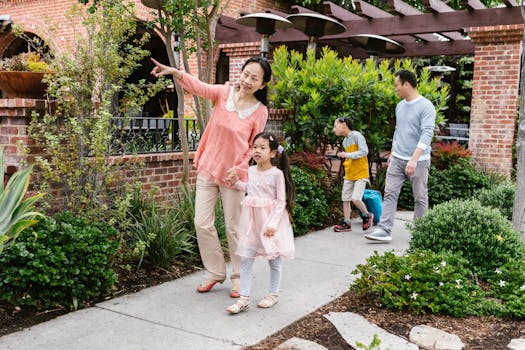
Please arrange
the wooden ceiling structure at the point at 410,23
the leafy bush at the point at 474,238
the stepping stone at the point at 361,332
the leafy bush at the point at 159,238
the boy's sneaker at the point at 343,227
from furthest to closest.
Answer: the wooden ceiling structure at the point at 410,23 → the boy's sneaker at the point at 343,227 → the leafy bush at the point at 159,238 → the leafy bush at the point at 474,238 → the stepping stone at the point at 361,332

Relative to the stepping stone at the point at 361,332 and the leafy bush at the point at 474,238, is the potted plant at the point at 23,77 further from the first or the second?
the leafy bush at the point at 474,238

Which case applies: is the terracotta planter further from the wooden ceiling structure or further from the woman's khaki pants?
the wooden ceiling structure

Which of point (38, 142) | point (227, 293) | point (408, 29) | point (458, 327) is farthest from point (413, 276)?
point (408, 29)

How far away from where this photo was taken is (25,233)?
378 cm

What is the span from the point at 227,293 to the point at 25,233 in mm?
1569

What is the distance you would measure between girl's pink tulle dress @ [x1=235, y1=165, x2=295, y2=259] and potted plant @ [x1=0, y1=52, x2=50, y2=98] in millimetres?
1861

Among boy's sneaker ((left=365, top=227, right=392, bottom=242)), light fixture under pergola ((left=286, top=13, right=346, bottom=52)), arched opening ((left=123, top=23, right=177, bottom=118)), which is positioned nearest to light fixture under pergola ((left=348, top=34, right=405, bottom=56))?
light fixture under pergola ((left=286, top=13, right=346, bottom=52))

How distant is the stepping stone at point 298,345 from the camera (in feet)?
10.8

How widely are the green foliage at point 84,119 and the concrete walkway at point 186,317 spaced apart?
917mm

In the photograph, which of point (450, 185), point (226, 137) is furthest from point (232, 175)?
point (450, 185)

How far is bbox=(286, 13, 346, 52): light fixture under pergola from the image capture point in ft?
28.6

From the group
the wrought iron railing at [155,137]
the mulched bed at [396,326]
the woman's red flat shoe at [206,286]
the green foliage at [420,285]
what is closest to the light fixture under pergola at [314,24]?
the wrought iron railing at [155,137]

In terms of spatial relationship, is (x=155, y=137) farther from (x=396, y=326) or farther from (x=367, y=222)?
(x=396, y=326)

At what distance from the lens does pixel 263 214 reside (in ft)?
13.0
